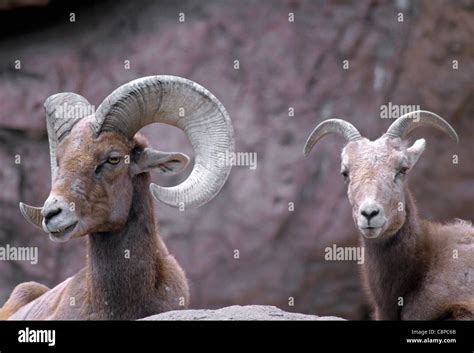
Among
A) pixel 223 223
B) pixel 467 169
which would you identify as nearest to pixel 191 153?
pixel 223 223

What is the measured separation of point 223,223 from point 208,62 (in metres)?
2.36

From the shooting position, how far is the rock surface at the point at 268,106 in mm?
15938

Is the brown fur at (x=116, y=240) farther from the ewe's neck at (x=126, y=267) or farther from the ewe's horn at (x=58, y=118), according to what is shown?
the ewe's horn at (x=58, y=118)

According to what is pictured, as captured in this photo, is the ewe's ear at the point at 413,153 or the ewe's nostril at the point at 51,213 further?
the ewe's ear at the point at 413,153

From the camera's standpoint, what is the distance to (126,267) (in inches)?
415

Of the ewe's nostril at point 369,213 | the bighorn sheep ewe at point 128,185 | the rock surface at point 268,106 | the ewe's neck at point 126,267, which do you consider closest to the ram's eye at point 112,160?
the bighorn sheep ewe at point 128,185

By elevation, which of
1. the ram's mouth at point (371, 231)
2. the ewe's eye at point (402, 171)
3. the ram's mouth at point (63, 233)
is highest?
the ewe's eye at point (402, 171)

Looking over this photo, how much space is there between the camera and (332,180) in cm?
1598

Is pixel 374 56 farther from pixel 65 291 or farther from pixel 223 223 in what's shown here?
pixel 65 291

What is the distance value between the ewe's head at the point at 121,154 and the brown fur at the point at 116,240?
1 cm
